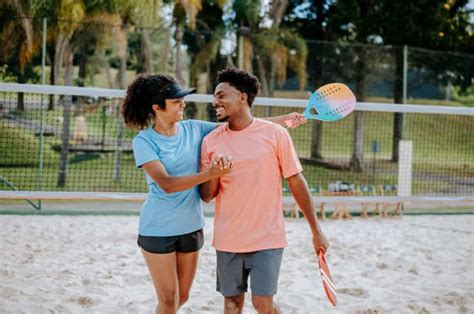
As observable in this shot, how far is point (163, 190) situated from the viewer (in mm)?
3141

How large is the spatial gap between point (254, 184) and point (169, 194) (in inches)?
16.7

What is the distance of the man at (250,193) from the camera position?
3.16 m

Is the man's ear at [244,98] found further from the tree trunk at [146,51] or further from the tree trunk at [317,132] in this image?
the tree trunk at [146,51]

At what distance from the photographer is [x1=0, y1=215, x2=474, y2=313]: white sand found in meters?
4.93

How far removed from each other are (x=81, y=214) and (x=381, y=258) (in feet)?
18.2

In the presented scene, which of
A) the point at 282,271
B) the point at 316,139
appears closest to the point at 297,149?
the point at 316,139

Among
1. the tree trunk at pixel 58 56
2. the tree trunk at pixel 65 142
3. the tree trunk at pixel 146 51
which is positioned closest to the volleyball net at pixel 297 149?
the tree trunk at pixel 65 142

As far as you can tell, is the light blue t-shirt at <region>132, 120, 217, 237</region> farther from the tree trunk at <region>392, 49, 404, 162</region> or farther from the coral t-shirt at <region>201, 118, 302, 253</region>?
the tree trunk at <region>392, 49, 404, 162</region>

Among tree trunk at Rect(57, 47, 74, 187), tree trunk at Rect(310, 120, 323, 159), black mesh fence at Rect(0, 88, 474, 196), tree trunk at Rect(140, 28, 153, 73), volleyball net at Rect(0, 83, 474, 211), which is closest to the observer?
volleyball net at Rect(0, 83, 474, 211)

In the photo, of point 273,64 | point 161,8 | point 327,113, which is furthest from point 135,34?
point 327,113

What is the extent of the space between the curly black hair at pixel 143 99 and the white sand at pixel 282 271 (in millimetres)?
1873

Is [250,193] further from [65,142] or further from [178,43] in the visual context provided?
[178,43]

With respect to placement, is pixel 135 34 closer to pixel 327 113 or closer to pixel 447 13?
pixel 447 13

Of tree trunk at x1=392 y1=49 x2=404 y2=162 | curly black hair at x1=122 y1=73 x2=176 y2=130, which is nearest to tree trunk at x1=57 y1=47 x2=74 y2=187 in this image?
tree trunk at x1=392 y1=49 x2=404 y2=162
